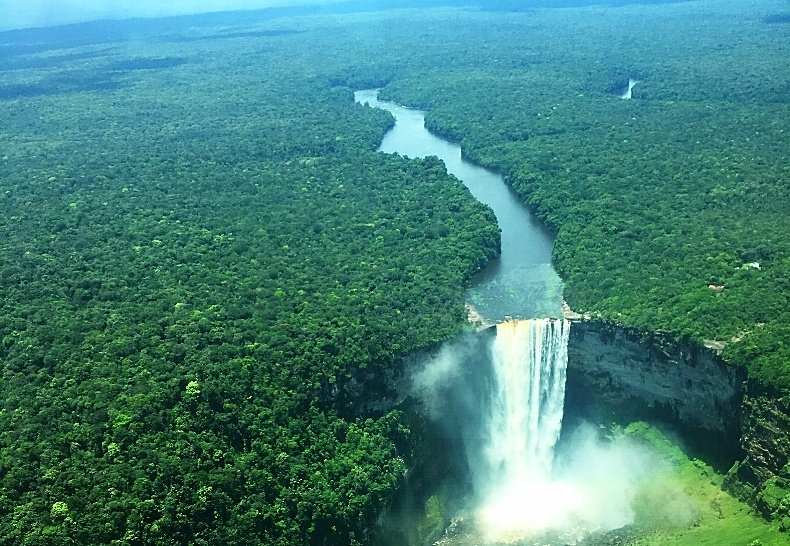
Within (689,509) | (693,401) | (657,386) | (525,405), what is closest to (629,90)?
(657,386)

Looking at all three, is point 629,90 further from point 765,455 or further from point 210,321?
point 210,321

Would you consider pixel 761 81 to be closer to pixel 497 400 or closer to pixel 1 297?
pixel 497 400

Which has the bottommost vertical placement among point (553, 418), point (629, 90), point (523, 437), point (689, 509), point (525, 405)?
point (523, 437)

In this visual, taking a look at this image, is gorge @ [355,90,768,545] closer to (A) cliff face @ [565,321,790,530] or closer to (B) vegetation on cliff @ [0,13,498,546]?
(A) cliff face @ [565,321,790,530]

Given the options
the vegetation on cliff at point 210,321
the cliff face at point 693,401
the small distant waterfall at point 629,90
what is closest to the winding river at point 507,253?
the vegetation on cliff at point 210,321

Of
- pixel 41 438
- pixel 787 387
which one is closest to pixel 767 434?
pixel 787 387

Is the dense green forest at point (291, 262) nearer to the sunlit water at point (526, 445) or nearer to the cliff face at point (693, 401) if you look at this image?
the cliff face at point (693, 401)
